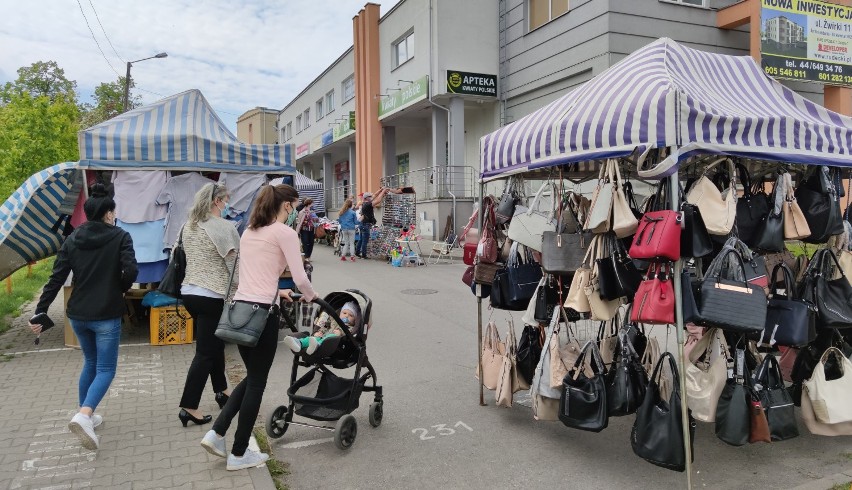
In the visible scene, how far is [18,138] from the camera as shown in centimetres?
1466

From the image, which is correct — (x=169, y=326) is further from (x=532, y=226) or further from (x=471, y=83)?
(x=471, y=83)

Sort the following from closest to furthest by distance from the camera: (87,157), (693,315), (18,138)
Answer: (693,315)
(87,157)
(18,138)

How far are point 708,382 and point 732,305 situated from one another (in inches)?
23.5

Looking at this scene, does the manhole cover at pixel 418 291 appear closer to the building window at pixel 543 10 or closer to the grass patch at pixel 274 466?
the grass patch at pixel 274 466

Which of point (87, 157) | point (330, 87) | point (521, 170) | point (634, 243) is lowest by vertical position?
point (634, 243)

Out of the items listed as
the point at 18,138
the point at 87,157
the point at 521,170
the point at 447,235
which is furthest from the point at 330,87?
the point at 521,170

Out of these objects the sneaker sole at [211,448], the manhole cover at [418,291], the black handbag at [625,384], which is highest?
the black handbag at [625,384]

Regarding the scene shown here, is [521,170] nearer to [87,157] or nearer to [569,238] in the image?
[569,238]

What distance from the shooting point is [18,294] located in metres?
11.1

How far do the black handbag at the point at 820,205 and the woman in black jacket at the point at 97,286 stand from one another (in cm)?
502

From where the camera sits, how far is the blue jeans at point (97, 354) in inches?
169

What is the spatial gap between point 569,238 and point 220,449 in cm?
286

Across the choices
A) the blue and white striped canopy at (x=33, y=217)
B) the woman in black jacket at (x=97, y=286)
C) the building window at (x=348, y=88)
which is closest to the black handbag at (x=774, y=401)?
the woman in black jacket at (x=97, y=286)

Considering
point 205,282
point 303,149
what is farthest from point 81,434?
point 303,149
